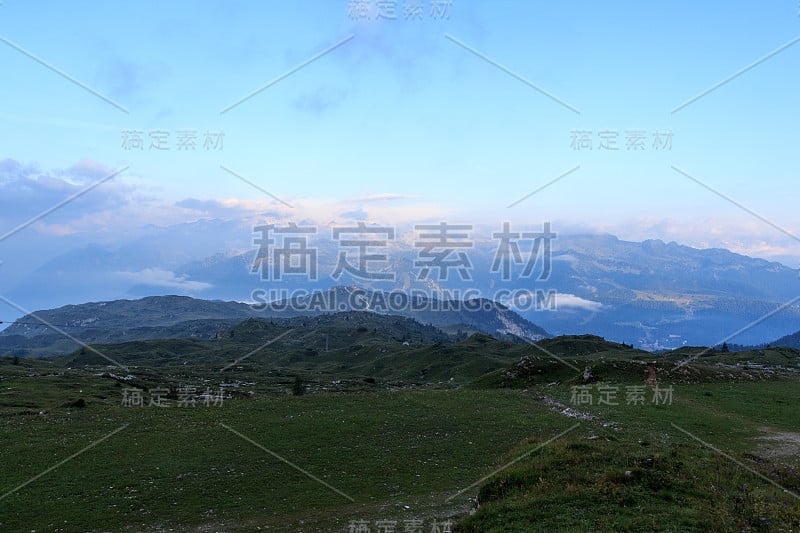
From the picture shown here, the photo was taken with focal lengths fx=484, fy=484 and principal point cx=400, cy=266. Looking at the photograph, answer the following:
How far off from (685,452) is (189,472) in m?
26.2

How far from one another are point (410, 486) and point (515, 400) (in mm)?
22323

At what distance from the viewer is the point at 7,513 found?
22.4 metres

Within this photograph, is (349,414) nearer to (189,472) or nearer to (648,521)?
(189,472)

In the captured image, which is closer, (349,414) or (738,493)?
(738,493)

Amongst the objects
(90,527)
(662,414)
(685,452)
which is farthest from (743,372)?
(90,527)

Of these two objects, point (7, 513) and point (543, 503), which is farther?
point (7, 513)

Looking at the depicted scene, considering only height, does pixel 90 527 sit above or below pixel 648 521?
below

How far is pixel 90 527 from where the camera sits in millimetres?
21062

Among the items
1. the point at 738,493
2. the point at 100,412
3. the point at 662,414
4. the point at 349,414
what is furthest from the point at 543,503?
the point at 100,412

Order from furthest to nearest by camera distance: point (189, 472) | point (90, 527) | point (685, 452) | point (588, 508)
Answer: point (189, 472)
point (685, 452)
point (90, 527)
point (588, 508)

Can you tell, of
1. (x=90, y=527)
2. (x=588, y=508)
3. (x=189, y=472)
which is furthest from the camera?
(x=189, y=472)

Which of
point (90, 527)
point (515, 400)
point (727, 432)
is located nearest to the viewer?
point (90, 527)

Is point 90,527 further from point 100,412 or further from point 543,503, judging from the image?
point 100,412

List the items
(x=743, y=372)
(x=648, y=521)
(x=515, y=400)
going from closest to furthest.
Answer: (x=648, y=521) < (x=515, y=400) < (x=743, y=372)
